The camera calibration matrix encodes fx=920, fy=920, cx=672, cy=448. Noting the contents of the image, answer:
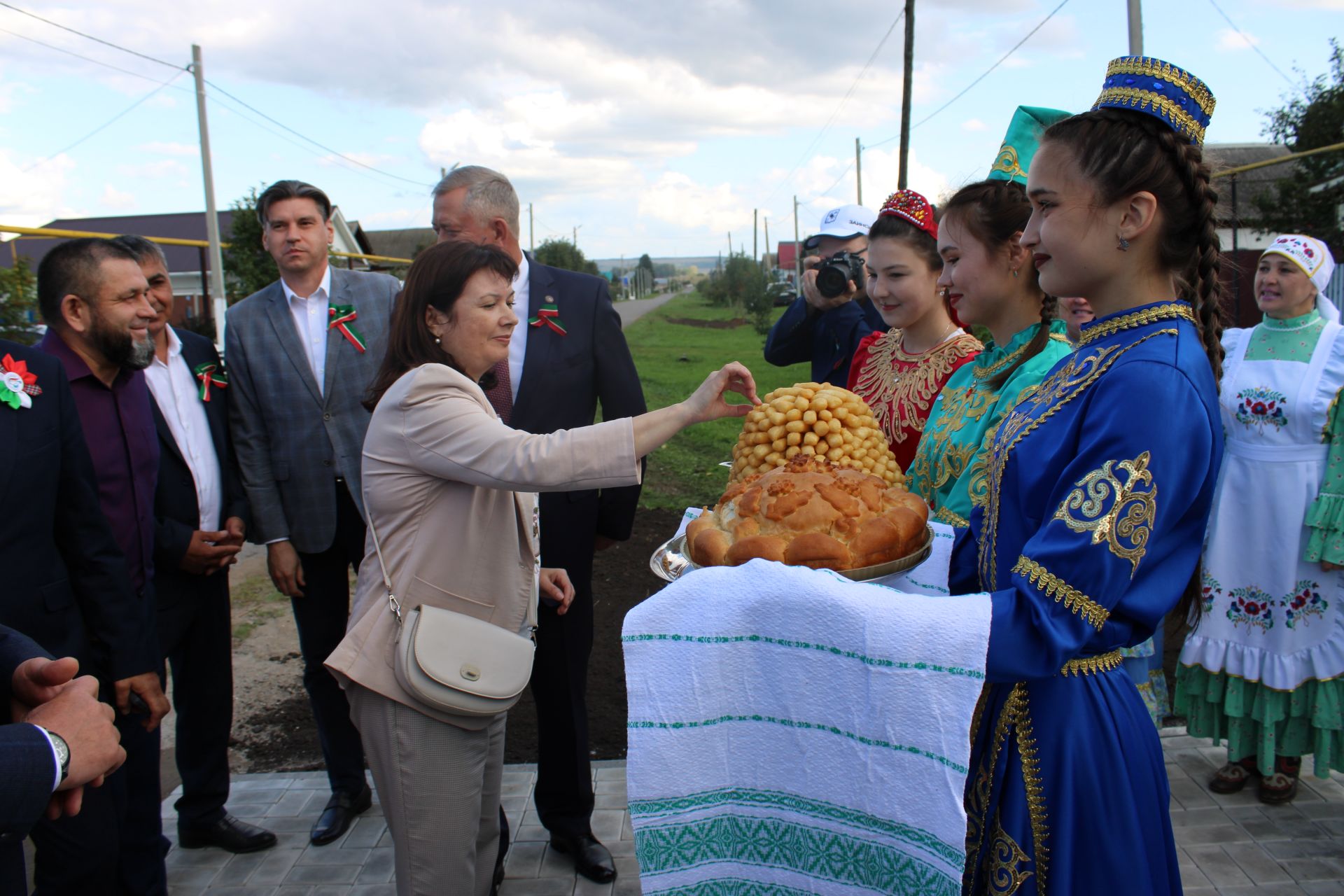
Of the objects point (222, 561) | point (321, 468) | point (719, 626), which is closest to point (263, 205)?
point (321, 468)

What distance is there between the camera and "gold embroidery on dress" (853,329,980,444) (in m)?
2.90

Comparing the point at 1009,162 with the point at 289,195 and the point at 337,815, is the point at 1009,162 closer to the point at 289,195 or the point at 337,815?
the point at 289,195

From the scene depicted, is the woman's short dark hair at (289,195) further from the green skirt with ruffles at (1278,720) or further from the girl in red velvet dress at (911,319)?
the green skirt with ruffles at (1278,720)

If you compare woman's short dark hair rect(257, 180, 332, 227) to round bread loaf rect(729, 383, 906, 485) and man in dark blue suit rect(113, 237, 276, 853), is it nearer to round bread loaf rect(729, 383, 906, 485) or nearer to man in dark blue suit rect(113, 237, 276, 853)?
man in dark blue suit rect(113, 237, 276, 853)

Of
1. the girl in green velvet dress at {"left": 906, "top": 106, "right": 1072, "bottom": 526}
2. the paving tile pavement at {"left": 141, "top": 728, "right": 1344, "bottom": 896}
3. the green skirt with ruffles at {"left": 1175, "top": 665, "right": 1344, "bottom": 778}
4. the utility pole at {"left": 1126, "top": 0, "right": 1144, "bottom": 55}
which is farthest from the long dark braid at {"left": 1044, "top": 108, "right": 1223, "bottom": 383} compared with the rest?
the utility pole at {"left": 1126, "top": 0, "right": 1144, "bottom": 55}

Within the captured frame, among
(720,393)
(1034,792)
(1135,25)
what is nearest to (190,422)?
(720,393)

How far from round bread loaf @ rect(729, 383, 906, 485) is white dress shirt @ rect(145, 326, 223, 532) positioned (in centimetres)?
266

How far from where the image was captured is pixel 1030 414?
174 centimetres

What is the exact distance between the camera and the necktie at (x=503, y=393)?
3637mm

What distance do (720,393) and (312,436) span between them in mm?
2240

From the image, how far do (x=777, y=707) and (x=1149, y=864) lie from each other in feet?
2.58

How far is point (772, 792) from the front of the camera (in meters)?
1.52

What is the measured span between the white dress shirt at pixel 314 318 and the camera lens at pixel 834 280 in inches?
85.3

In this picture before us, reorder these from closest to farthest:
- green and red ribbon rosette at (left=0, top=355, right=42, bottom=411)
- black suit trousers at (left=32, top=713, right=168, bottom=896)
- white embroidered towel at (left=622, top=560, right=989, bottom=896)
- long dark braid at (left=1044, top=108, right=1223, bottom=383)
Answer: white embroidered towel at (left=622, top=560, right=989, bottom=896) → long dark braid at (left=1044, top=108, right=1223, bottom=383) → green and red ribbon rosette at (left=0, top=355, right=42, bottom=411) → black suit trousers at (left=32, top=713, right=168, bottom=896)
